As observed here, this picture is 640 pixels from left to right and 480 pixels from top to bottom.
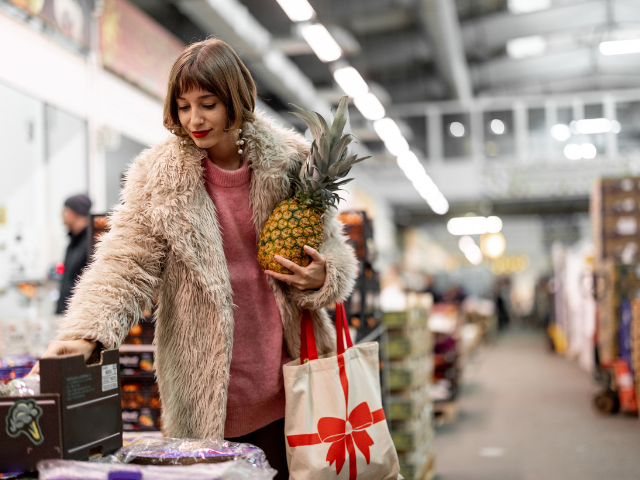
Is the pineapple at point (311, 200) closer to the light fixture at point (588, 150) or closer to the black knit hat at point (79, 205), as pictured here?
the black knit hat at point (79, 205)

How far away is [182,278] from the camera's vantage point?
1.59 meters

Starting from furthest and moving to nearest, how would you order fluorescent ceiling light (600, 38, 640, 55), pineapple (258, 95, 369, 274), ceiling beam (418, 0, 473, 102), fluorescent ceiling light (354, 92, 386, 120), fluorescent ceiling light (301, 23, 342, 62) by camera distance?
fluorescent ceiling light (600, 38, 640, 55)
ceiling beam (418, 0, 473, 102)
fluorescent ceiling light (354, 92, 386, 120)
fluorescent ceiling light (301, 23, 342, 62)
pineapple (258, 95, 369, 274)

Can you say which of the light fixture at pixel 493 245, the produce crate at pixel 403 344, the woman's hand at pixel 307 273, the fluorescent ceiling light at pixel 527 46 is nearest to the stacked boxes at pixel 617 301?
the produce crate at pixel 403 344

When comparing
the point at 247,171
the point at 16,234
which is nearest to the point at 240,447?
the point at 247,171

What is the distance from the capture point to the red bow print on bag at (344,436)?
158cm

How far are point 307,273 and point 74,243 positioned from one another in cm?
339

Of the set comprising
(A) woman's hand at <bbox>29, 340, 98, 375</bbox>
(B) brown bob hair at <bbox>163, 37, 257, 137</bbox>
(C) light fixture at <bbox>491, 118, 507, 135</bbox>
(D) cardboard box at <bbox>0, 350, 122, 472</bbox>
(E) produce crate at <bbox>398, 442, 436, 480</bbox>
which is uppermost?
(C) light fixture at <bbox>491, 118, 507, 135</bbox>

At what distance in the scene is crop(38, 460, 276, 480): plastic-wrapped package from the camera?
100cm

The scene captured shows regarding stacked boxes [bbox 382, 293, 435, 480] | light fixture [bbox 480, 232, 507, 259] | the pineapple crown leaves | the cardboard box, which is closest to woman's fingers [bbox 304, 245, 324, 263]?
the pineapple crown leaves

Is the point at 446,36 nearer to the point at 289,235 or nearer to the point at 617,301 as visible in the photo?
the point at 617,301

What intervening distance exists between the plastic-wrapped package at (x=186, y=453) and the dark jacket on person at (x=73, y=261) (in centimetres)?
329

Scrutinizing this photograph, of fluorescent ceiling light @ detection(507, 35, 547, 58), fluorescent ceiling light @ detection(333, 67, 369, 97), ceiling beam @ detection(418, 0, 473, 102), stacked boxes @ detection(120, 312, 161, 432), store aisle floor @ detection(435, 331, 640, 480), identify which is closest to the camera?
stacked boxes @ detection(120, 312, 161, 432)

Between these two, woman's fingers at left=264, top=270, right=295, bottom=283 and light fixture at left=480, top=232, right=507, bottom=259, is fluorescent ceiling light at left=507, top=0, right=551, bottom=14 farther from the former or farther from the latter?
woman's fingers at left=264, top=270, right=295, bottom=283

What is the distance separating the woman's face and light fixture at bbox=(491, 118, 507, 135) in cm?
1644
